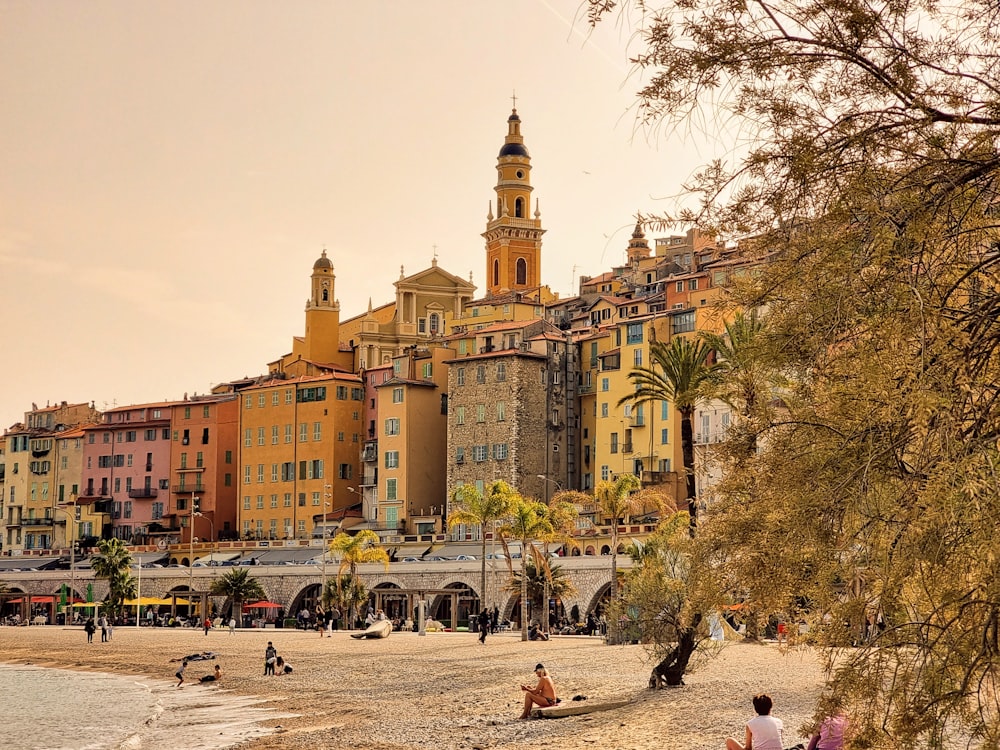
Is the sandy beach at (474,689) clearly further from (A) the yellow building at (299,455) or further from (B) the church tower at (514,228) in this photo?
(B) the church tower at (514,228)

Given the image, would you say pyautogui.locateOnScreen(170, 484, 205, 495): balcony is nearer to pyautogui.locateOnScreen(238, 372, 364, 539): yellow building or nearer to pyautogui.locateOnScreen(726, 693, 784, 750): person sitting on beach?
pyautogui.locateOnScreen(238, 372, 364, 539): yellow building

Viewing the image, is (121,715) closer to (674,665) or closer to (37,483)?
(674,665)

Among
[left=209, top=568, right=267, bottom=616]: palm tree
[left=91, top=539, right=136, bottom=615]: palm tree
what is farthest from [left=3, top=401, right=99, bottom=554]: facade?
[left=209, top=568, right=267, bottom=616]: palm tree

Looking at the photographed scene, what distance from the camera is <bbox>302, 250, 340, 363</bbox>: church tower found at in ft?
413

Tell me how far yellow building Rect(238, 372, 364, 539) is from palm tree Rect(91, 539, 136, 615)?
1689cm

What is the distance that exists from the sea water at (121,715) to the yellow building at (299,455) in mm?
56838

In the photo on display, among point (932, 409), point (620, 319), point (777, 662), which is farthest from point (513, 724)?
point (620, 319)

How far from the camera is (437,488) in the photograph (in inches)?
4117

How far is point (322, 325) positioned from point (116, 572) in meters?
40.2

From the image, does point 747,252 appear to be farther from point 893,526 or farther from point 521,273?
point 521,273

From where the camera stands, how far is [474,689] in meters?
36.6

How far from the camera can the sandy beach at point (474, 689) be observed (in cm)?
2541

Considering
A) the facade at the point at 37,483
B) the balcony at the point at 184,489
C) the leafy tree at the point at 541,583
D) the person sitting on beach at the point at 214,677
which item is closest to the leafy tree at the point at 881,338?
the person sitting on beach at the point at 214,677

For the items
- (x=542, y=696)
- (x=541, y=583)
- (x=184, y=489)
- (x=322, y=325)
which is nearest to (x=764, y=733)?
(x=542, y=696)
